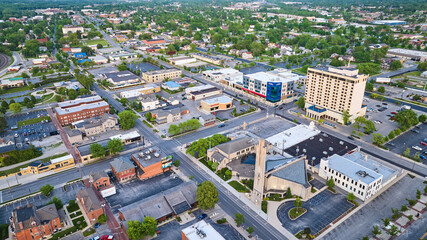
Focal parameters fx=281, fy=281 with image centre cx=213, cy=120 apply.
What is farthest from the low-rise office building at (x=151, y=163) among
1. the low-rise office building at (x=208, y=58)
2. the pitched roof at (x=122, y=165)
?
the low-rise office building at (x=208, y=58)

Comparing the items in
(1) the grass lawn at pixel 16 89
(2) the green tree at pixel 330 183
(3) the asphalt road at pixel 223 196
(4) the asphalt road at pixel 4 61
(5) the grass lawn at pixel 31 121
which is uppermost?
(4) the asphalt road at pixel 4 61

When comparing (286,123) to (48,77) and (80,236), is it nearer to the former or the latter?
(80,236)

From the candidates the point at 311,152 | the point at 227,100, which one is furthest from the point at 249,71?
the point at 311,152

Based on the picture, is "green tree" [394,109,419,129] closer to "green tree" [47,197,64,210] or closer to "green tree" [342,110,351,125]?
"green tree" [342,110,351,125]

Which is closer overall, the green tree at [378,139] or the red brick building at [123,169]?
the red brick building at [123,169]

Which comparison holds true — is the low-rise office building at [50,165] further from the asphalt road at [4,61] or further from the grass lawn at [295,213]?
the asphalt road at [4,61]

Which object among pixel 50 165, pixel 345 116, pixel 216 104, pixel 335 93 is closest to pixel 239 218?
pixel 50 165
